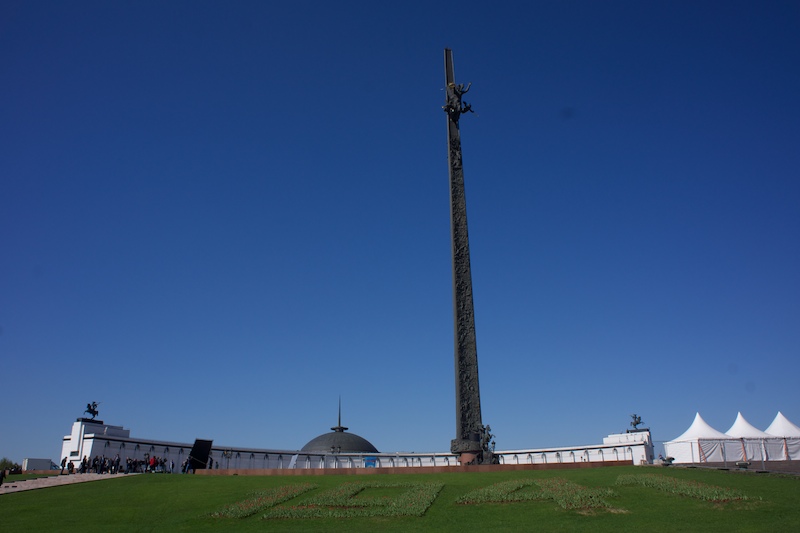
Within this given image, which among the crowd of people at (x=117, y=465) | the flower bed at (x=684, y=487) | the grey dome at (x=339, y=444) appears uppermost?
the grey dome at (x=339, y=444)

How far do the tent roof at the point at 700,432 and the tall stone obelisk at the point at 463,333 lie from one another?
14.9 m

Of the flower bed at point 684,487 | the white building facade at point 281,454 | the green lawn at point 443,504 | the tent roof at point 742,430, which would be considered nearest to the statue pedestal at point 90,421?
the white building facade at point 281,454

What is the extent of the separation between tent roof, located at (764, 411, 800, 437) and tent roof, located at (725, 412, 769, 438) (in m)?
1.04

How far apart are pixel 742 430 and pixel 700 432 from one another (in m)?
3.06

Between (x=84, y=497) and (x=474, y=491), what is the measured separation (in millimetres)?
11493

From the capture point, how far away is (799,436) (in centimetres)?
3319

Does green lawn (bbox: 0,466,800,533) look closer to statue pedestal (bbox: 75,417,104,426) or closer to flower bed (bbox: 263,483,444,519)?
flower bed (bbox: 263,483,444,519)

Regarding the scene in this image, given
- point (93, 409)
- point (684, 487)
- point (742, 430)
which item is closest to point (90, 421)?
point (93, 409)

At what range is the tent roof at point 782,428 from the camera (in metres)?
34.4

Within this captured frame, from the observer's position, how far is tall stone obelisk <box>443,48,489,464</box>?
80.0ft

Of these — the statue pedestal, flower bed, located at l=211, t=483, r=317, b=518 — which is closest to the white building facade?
the statue pedestal

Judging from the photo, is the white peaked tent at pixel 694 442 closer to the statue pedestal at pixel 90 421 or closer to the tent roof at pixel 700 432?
the tent roof at pixel 700 432

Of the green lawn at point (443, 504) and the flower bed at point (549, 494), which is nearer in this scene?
the green lawn at point (443, 504)

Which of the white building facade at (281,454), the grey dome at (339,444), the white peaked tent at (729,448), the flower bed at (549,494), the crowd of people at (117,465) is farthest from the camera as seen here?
the grey dome at (339,444)
